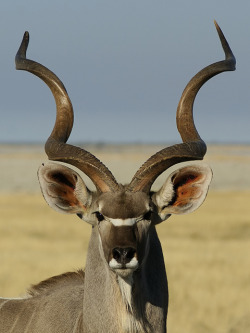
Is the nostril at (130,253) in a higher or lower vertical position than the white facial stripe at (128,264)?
higher

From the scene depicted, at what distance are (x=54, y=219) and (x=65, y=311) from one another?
27.4m

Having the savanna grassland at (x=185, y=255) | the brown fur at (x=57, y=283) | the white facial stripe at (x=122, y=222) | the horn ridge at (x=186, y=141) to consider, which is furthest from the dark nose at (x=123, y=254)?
Result: the savanna grassland at (x=185, y=255)

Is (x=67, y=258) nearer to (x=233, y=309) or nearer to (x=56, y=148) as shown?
(x=233, y=309)

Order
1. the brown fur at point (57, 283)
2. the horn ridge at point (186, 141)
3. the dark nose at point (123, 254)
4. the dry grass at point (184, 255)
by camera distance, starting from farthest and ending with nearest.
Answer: the dry grass at point (184, 255)
the brown fur at point (57, 283)
the horn ridge at point (186, 141)
the dark nose at point (123, 254)

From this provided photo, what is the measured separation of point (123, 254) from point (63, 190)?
3.40 feet

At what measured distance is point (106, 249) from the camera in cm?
779

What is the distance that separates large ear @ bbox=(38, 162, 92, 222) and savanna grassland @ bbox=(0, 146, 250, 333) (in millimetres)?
7996

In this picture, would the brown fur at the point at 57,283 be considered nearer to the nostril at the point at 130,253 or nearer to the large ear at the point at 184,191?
the large ear at the point at 184,191

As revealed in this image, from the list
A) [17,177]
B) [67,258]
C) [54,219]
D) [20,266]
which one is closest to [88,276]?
[20,266]

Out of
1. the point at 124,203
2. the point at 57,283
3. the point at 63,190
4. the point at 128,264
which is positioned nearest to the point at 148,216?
the point at 124,203

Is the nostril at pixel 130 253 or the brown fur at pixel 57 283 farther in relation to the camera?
the brown fur at pixel 57 283

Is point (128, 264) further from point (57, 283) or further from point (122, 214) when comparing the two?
point (57, 283)

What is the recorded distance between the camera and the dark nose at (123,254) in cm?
755

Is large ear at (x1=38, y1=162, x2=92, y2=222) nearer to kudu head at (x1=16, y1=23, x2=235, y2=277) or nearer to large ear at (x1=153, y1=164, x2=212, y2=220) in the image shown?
kudu head at (x1=16, y1=23, x2=235, y2=277)
